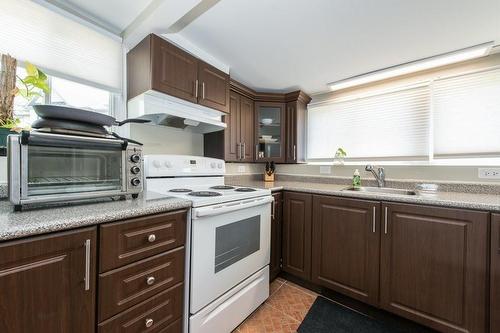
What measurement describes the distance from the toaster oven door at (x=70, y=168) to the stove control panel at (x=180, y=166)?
1.33 feet

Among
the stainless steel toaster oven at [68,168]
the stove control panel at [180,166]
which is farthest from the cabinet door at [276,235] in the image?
the stainless steel toaster oven at [68,168]

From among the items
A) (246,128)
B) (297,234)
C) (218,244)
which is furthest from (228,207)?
(246,128)

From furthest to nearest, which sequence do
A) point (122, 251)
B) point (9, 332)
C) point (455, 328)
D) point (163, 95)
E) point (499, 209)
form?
point (163, 95) → point (455, 328) → point (499, 209) → point (122, 251) → point (9, 332)

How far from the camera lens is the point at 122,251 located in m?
0.92

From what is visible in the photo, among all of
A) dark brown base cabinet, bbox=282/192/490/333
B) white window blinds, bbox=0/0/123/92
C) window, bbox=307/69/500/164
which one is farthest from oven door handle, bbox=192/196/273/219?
window, bbox=307/69/500/164

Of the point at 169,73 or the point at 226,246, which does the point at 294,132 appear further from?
the point at 226,246

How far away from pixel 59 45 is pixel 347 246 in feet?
8.42

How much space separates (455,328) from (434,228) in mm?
610

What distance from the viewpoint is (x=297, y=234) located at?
2.01 meters

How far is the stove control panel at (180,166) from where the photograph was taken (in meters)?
1.57

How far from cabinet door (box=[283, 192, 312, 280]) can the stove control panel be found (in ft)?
2.52

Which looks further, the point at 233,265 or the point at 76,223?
the point at 233,265

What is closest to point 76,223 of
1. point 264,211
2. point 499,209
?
point 264,211

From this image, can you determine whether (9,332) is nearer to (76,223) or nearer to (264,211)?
(76,223)
